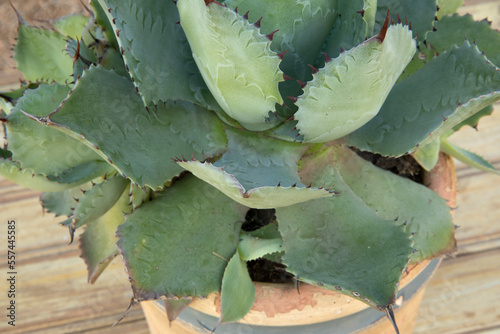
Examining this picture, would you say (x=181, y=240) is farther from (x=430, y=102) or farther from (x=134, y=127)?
(x=430, y=102)

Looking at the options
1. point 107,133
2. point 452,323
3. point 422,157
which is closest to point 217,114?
point 107,133

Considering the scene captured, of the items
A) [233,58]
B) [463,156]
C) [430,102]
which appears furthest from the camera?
[463,156]

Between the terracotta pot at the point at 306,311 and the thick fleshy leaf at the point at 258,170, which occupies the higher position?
the thick fleshy leaf at the point at 258,170

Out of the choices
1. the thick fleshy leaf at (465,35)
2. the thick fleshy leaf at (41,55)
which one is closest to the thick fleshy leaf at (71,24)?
the thick fleshy leaf at (41,55)

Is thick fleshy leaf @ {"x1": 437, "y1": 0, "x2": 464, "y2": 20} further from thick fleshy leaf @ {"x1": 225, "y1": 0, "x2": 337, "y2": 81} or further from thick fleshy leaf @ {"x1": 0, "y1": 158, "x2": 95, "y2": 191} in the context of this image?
thick fleshy leaf @ {"x1": 0, "y1": 158, "x2": 95, "y2": 191}

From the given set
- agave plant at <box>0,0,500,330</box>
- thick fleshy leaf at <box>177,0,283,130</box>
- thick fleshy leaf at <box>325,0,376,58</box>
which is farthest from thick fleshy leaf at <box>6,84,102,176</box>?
thick fleshy leaf at <box>325,0,376,58</box>

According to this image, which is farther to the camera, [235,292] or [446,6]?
[446,6]

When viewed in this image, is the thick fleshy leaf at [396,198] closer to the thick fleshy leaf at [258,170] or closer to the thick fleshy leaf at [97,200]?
the thick fleshy leaf at [258,170]

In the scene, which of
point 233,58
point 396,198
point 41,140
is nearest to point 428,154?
point 396,198
